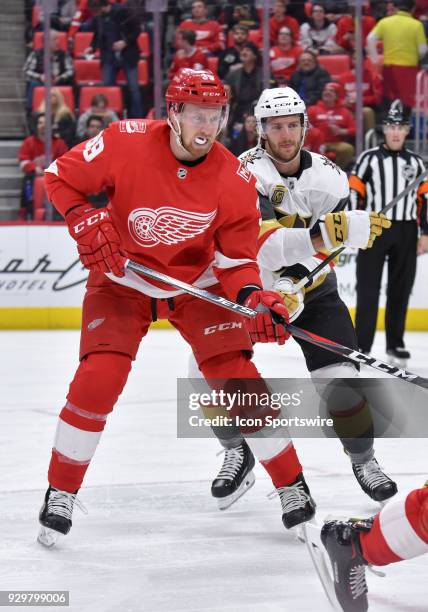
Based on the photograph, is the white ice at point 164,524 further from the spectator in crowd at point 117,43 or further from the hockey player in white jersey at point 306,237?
the spectator in crowd at point 117,43

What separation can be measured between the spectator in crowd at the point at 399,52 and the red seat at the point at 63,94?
6.29 ft

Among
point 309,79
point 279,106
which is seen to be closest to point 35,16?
point 309,79

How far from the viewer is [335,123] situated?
752 centimetres

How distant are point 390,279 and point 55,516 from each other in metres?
3.58

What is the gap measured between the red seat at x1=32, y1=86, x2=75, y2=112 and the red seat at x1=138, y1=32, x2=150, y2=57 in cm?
52

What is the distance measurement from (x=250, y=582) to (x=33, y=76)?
19.2ft

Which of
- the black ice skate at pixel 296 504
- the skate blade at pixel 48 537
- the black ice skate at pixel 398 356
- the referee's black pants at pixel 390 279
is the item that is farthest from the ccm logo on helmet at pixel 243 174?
the black ice skate at pixel 398 356

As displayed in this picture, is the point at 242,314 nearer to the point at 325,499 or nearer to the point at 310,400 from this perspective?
the point at 325,499

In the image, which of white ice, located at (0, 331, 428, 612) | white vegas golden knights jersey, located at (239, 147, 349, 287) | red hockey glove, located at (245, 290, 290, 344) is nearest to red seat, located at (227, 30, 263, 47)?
white ice, located at (0, 331, 428, 612)

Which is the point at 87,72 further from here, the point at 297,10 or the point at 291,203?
the point at 291,203

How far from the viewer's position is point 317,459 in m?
3.71

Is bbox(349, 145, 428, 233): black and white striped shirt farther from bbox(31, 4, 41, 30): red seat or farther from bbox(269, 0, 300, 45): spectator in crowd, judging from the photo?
bbox(31, 4, 41, 30): red seat

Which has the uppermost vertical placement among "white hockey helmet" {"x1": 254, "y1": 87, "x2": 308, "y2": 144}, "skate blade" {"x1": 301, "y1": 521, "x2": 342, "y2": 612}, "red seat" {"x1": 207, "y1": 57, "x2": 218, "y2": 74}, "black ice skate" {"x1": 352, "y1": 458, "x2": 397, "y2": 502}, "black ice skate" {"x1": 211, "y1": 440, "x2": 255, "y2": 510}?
"white hockey helmet" {"x1": 254, "y1": 87, "x2": 308, "y2": 144}

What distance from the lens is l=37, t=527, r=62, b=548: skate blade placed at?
2.73 m
